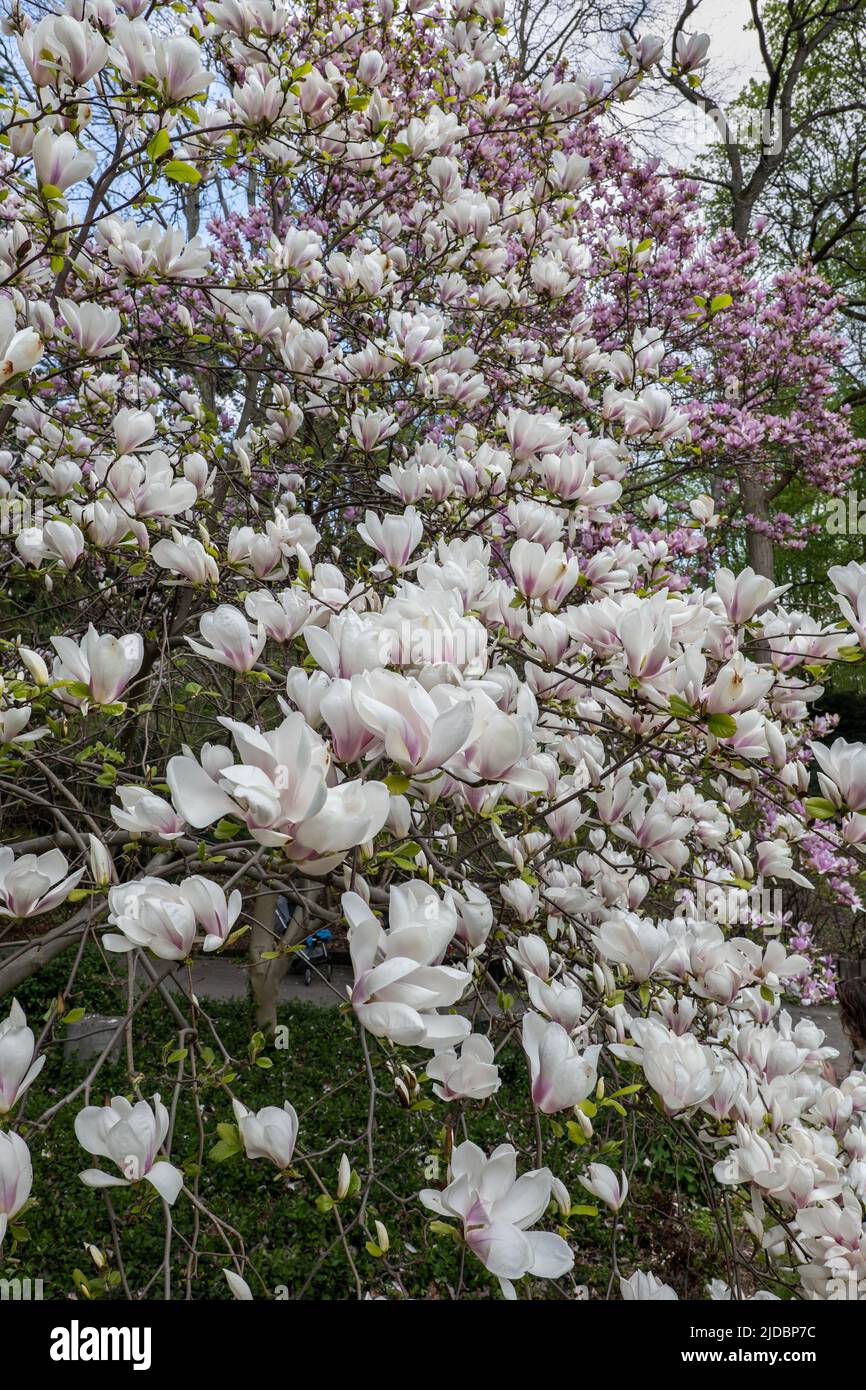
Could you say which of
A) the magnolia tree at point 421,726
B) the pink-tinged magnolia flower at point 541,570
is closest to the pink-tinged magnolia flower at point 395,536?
the magnolia tree at point 421,726

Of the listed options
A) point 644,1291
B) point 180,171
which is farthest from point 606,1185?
point 180,171

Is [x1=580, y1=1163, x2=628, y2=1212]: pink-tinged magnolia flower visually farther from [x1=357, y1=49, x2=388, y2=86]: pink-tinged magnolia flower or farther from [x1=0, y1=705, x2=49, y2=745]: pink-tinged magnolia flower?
[x1=357, y1=49, x2=388, y2=86]: pink-tinged magnolia flower

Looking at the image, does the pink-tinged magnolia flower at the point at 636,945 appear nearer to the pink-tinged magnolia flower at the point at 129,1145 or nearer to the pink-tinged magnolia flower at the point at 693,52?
the pink-tinged magnolia flower at the point at 129,1145

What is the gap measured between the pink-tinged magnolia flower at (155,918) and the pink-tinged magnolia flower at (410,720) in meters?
0.34

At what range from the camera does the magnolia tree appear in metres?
0.97

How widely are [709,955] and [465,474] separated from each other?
1.40 meters

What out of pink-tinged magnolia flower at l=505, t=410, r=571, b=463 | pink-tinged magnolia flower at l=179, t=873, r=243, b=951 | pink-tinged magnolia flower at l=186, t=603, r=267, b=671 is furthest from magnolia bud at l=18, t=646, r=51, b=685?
pink-tinged magnolia flower at l=505, t=410, r=571, b=463

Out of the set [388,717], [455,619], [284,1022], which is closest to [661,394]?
[455,619]

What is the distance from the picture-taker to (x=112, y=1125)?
1.03m

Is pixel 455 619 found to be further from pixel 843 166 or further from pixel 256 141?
pixel 843 166

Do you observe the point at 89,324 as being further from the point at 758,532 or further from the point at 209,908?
the point at 758,532

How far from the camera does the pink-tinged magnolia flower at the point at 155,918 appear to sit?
956 mm

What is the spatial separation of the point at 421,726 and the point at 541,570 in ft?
2.41

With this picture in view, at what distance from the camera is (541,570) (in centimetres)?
154
